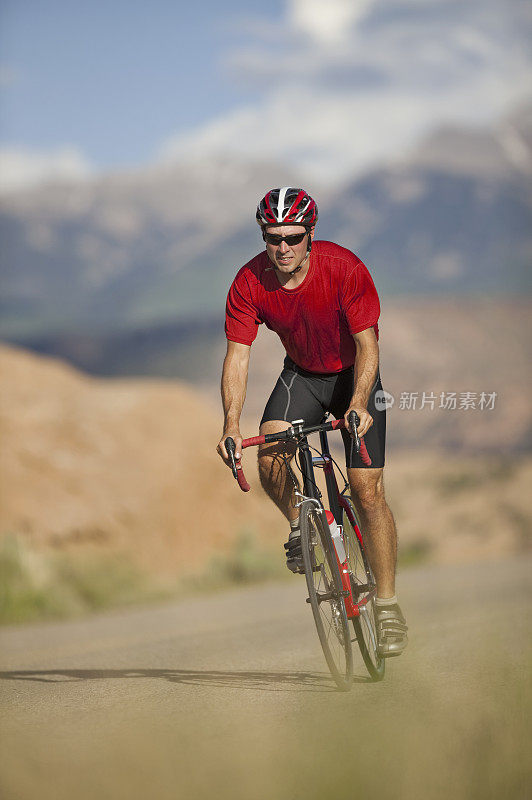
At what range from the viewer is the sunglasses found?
6.07 meters

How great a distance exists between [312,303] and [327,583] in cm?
141

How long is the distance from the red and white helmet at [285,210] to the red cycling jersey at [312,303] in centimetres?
19

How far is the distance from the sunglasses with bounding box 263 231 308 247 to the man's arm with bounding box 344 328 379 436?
0.56 m

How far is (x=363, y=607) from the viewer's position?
6375 millimetres

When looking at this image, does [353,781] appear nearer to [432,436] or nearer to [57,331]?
[432,436]

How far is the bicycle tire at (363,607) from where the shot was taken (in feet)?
20.7

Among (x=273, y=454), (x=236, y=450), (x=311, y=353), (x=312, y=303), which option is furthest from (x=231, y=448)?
(x=312, y=303)

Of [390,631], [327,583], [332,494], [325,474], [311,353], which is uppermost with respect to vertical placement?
[311,353]

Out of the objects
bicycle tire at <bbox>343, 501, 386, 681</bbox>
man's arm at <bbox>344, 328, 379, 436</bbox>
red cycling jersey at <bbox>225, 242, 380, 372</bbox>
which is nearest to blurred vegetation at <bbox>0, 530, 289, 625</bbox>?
bicycle tire at <bbox>343, 501, 386, 681</bbox>

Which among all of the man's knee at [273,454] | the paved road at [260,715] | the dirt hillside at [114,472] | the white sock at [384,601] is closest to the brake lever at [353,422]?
the man's knee at [273,454]

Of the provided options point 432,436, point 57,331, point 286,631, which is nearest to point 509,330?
point 432,436

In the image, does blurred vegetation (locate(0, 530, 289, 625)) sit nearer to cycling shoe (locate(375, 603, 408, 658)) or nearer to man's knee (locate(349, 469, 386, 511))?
cycling shoe (locate(375, 603, 408, 658))

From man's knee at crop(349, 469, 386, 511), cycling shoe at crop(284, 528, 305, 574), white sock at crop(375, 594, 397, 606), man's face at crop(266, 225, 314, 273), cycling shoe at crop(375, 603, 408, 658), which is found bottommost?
cycling shoe at crop(375, 603, 408, 658)

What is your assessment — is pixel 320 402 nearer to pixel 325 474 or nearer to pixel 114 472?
pixel 325 474
